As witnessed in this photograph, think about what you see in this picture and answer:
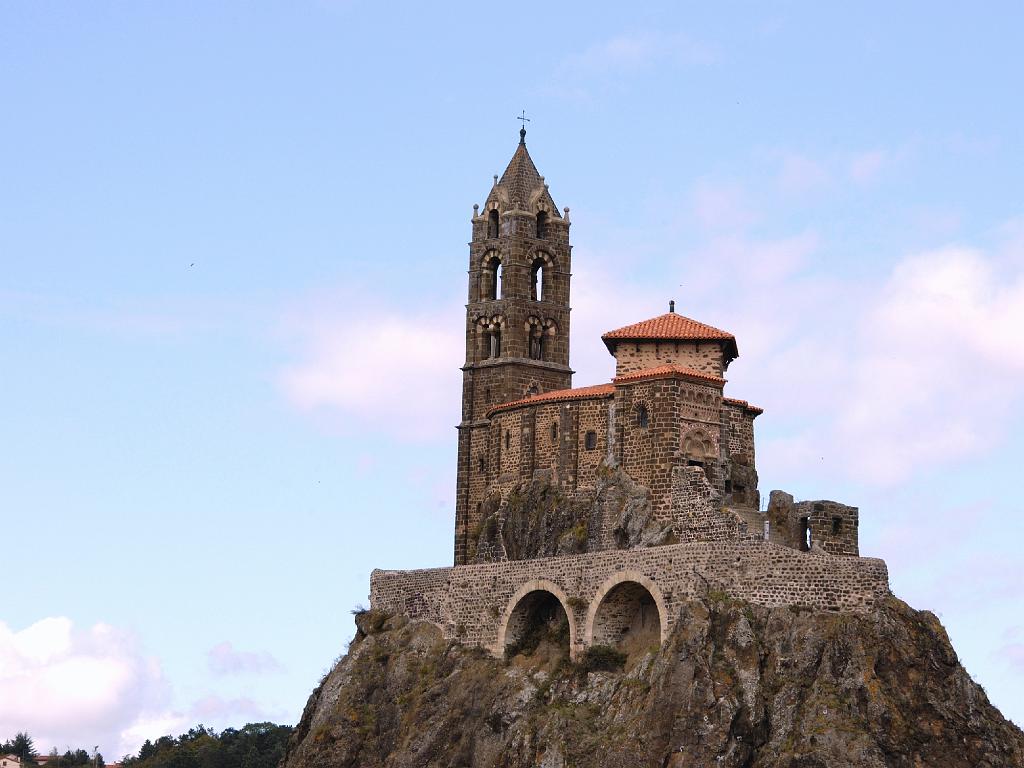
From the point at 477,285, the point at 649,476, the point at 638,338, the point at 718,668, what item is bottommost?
the point at 718,668

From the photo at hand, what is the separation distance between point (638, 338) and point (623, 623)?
1348cm

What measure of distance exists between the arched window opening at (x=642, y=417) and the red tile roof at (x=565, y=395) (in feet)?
6.20

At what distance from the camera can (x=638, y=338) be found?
8381 centimetres

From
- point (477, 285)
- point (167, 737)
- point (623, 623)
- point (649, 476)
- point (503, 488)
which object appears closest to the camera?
point (623, 623)

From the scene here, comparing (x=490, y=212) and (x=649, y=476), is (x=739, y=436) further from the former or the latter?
(x=490, y=212)

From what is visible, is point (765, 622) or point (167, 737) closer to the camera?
point (765, 622)

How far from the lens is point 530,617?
3123 inches

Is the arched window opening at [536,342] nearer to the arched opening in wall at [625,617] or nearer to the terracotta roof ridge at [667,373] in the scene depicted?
the terracotta roof ridge at [667,373]

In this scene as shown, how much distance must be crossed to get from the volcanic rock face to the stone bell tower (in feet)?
60.6

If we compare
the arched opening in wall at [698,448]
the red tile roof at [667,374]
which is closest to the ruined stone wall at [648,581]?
the arched opening in wall at [698,448]

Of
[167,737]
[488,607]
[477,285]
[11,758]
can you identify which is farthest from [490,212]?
[11,758]

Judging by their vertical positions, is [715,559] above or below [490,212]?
below

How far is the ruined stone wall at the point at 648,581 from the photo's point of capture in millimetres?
69875

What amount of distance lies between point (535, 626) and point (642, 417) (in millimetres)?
9180
